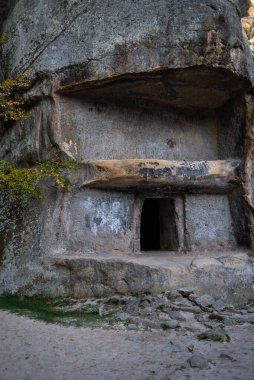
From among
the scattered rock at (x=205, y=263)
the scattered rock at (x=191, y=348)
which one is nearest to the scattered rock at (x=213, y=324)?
the scattered rock at (x=191, y=348)

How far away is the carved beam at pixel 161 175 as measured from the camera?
6.55m

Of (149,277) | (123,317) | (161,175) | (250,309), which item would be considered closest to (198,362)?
(123,317)

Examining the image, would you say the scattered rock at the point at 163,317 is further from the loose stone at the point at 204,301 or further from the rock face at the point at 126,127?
the rock face at the point at 126,127

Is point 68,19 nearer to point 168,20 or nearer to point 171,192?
point 168,20

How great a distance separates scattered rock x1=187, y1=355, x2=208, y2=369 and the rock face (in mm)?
2221

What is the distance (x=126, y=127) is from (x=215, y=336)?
4481 millimetres

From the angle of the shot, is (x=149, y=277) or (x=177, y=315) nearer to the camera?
(x=177, y=315)

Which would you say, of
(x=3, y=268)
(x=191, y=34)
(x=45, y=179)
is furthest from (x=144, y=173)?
(x=3, y=268)

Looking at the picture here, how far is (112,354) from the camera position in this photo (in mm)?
3793

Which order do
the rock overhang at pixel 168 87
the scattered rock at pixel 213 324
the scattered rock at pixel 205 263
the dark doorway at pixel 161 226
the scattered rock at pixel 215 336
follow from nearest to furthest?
the scattered rock at pixel 215 336 → the scattered rock at pixel 213 324 → the scattered rock at pixel 205 263 → the rock overhang at pixel 168 87 → the dark doorway at pixel 161 226

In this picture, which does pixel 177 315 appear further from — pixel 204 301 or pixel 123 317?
pixel 123 317

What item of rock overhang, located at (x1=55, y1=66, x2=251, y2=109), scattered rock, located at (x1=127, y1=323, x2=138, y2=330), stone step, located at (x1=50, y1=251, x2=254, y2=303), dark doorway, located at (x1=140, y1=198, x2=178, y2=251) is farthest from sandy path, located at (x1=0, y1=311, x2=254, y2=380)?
rock overhang, located at (x1=55, y1=66, x2=251, y2=109)

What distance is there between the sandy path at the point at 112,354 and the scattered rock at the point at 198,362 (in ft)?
0.13

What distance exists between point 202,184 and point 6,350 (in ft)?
14.3
